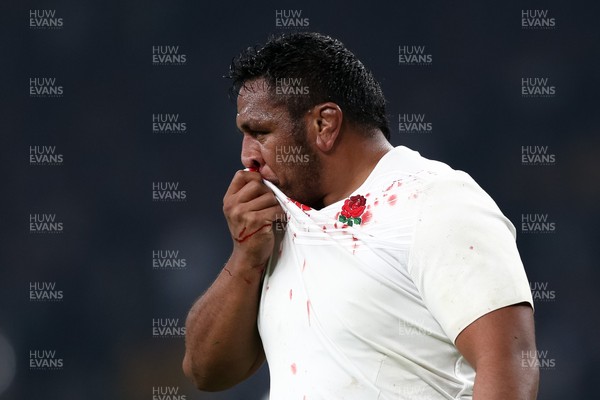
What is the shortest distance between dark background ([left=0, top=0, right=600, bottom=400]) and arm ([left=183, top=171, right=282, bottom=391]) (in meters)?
2.01

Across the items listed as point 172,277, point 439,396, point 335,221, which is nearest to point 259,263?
point 335,221

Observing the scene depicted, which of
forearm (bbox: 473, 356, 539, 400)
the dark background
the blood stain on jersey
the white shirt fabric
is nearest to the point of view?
forearm (bbox: 473, 356, 539, 400)

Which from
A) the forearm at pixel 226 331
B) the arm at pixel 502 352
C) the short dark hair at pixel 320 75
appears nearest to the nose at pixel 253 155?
the short dark hair at pixel 320 75

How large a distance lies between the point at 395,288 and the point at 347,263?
0.50 feet

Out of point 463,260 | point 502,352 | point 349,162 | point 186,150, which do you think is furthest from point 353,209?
point 186,150

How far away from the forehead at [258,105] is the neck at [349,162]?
169 mm

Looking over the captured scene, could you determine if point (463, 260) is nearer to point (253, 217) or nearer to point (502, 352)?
point (502, 352)

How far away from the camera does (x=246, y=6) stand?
16.2ft

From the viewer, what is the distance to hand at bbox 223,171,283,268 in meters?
2.32

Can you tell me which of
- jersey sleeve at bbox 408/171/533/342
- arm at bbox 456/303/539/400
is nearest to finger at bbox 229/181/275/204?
jersey sleeve at bbox 408/171/533/342

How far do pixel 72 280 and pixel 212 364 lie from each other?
2.39 meters

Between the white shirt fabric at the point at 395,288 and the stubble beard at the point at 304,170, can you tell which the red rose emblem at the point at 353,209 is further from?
the stubble beard at the point at 304,170

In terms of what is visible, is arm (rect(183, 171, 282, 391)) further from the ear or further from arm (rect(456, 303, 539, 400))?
arm (rect(456, 303, 539, 400))

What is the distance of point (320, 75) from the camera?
94.3 inches
